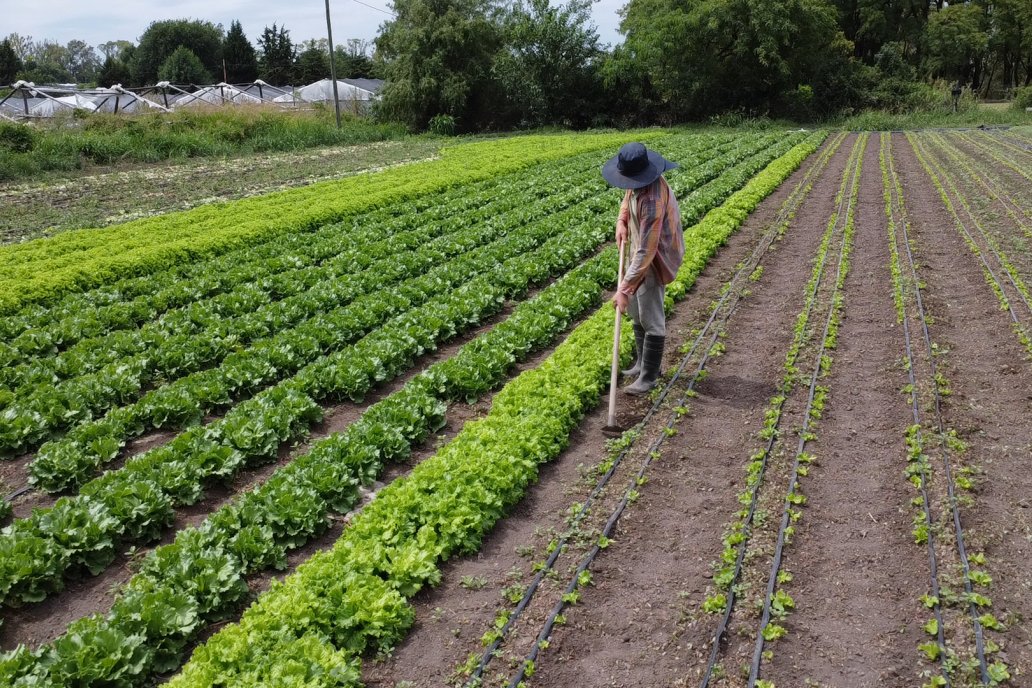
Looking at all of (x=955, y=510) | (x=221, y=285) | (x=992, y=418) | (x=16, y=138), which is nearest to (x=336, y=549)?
(x=955, y=510)

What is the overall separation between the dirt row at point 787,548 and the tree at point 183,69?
8218 centimetres

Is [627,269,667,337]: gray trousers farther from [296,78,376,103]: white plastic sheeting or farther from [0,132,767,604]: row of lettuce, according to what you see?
[296,78,376,103]: white plastic sheeting

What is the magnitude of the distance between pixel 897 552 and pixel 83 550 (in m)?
5.81

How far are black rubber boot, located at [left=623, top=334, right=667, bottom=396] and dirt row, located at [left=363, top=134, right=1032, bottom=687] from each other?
0.54 m

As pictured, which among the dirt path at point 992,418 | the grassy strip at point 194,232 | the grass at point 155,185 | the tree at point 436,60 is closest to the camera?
the dirt path at point 992,418

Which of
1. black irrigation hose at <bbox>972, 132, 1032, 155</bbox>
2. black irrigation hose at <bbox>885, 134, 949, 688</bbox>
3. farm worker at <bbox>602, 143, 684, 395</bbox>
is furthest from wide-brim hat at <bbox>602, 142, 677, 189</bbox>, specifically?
black irrigation hose at <bbox>972, 132, 1032, 155</bbox>

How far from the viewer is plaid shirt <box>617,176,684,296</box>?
7379 mm

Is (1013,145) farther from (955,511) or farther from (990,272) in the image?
(955,511)

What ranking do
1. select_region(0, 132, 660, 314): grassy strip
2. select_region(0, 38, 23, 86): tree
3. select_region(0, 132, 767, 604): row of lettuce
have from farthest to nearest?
select_region(0, 38, 23, 86): tree, select_region(0, 132, 660, 314): grassy strip, select_region(0, 132, 767, 604): row of lettuce

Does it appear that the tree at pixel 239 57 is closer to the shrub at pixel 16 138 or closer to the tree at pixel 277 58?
the tree at pixel 277 58

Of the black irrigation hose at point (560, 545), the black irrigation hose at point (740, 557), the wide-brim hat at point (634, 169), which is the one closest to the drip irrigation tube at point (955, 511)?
the black irrigation hose at point (740, 557)

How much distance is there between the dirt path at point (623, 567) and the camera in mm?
4523

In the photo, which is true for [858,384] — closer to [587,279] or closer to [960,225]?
[587,279]

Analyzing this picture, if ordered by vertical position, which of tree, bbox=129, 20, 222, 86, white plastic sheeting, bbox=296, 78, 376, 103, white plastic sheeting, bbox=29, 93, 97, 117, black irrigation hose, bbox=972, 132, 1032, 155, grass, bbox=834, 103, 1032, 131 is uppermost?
tree, bbox=129, 20, 222, 86
